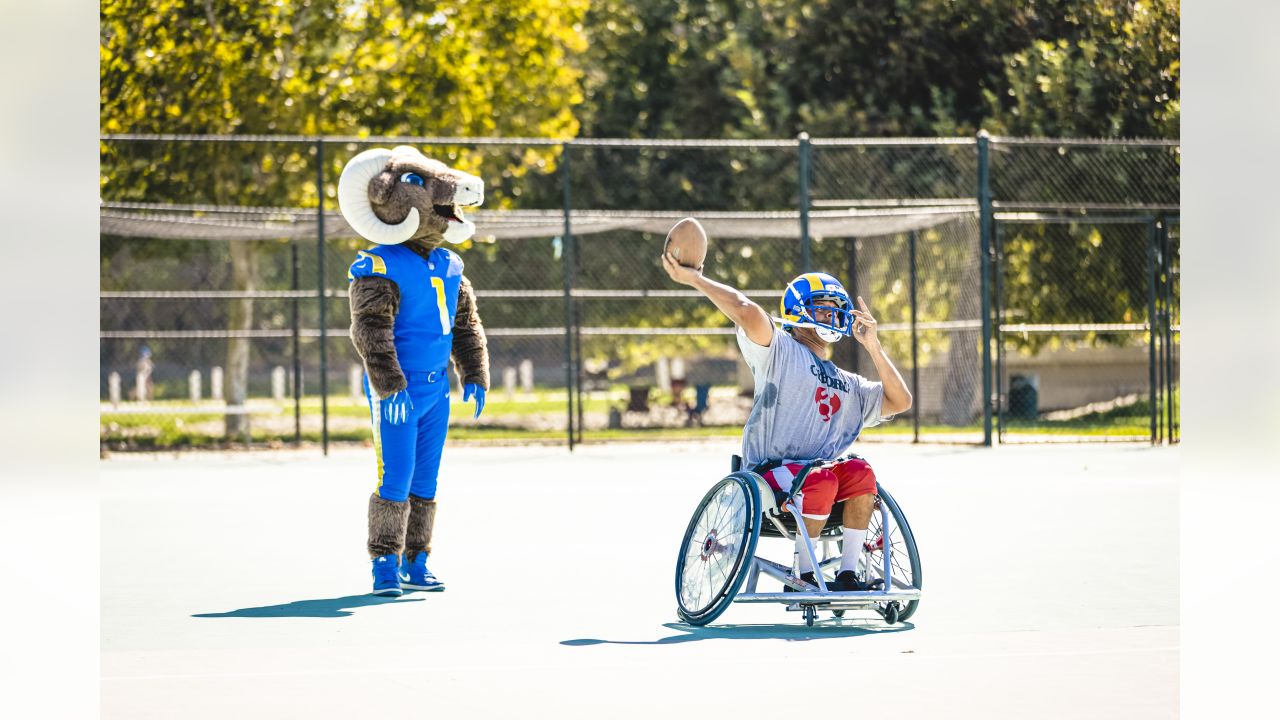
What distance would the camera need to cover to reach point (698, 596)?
6.14m

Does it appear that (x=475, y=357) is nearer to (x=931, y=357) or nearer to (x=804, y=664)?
(x=804, y=664)

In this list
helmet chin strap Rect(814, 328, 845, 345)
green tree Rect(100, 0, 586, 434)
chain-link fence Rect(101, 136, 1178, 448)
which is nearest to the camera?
helmet chin strap Rect(814, 328, 845, 345)

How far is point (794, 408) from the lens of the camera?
621 centimetres

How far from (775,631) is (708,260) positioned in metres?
17.3

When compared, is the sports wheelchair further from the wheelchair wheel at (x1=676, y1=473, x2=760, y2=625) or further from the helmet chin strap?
the helmet chin strap

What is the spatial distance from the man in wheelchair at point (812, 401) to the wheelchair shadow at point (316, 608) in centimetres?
172

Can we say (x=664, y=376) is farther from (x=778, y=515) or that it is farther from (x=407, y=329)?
(x=778, y=515)

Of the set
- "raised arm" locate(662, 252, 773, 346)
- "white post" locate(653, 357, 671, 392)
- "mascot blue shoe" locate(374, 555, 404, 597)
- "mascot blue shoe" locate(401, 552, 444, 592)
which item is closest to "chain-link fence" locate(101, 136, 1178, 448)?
"white post" locate(653, 357, 671, 392)

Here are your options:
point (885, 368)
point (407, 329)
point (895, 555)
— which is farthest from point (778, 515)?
point (407, 329)

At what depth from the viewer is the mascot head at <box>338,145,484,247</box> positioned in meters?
7.64

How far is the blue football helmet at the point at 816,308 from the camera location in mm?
6320

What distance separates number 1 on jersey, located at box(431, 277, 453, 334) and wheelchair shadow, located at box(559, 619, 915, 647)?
2.13 metres

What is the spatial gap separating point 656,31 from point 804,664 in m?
23.5
